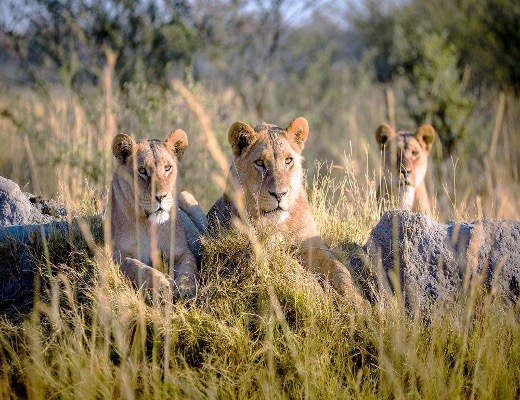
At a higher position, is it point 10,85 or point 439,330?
point 10,85

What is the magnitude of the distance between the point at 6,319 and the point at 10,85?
10266 millimetres

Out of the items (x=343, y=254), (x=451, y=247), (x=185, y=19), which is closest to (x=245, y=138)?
(x=343, y=254)

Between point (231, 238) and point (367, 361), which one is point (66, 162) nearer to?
point (231, 238)

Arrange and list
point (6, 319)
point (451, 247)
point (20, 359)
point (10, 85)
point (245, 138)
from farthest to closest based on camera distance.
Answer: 1. point (10, 85)
2. point (245, 138)
3. point (451, 247)
4. point (6, 319)
5. point (20, 359)

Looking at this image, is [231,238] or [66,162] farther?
[66,162]

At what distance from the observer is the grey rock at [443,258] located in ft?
14.4

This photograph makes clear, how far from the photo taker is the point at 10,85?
1345 cm

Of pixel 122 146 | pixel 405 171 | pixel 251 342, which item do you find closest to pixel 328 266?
pixel 251 342

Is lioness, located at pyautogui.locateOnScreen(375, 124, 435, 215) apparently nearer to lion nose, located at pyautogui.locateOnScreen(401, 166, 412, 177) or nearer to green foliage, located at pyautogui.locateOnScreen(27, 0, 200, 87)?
lion nose, located at pyautogui.locateOnScreen(401, 166, 412, 177)

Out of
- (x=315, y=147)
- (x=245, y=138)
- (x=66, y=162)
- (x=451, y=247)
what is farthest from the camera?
(x=315, y=147)

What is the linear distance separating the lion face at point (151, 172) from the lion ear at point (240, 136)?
0.40m

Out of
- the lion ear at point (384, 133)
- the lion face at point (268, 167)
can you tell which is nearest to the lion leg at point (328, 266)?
the lion face at point (268, 167)

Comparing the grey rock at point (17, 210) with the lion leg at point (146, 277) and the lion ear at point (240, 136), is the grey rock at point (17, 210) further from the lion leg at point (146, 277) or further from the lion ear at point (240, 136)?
the lion ear at point (240, 136)

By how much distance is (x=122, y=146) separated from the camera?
4.74m
